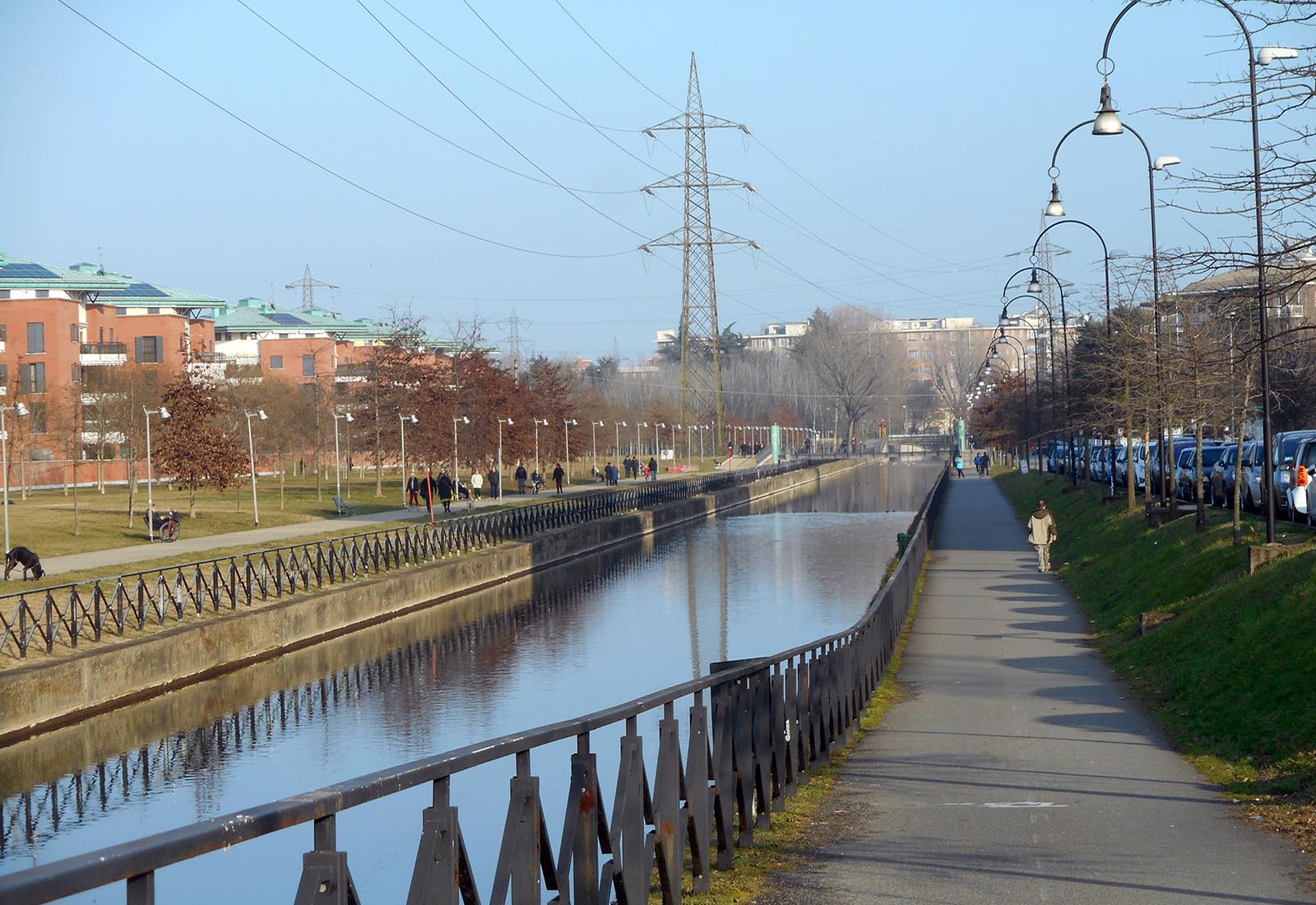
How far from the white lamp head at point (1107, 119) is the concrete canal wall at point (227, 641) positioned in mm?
14875

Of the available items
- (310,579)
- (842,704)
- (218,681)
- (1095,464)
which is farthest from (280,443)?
(842,704)

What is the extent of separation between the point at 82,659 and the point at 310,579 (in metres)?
9.93

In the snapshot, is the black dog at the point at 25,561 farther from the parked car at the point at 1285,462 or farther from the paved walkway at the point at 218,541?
the parked car at the point at 1285,462

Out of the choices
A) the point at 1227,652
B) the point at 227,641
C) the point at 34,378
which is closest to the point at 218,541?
the point at 227,641

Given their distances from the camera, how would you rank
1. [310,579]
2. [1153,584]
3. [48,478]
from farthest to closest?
[48,478]
[310,579]
[1153,584]

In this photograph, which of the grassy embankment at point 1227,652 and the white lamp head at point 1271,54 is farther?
the white lamp head at point 1271,54

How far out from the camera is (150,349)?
8744 cm

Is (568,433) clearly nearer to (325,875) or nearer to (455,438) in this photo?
(455,438)

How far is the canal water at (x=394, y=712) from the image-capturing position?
13148 millimetres

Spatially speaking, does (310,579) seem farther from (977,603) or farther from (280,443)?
(280,443)

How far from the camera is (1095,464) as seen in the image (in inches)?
2277

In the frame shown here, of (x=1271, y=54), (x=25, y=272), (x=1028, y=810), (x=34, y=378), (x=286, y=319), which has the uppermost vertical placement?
(x=286, y=319)

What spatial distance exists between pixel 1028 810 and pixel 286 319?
123964 millimetres

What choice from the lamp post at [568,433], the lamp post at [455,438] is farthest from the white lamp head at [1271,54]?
the lamp post at [568,433]
